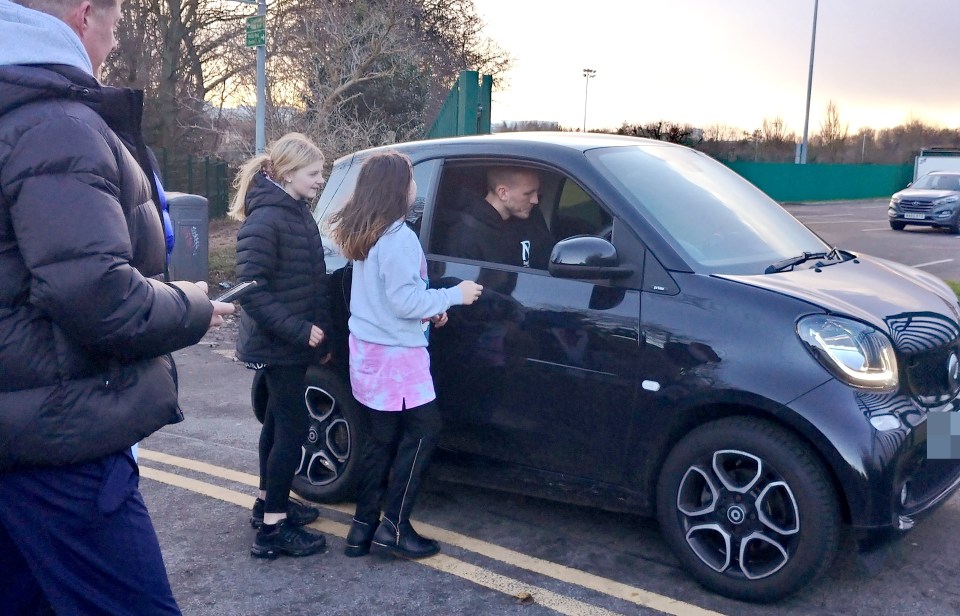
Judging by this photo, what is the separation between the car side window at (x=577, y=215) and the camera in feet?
13.4

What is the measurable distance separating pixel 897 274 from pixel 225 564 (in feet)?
10.9

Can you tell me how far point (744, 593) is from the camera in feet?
11.6

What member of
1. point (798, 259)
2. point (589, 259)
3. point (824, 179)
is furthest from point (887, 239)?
point (824, 179)

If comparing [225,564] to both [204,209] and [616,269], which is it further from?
[204,209]

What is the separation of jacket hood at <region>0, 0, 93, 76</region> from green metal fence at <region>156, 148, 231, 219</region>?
20.1m

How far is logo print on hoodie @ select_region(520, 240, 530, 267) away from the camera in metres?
4.25

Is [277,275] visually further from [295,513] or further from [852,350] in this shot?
[852,350]

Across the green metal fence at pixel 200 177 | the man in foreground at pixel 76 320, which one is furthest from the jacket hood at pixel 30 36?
the green metal fence at pixel 200 177

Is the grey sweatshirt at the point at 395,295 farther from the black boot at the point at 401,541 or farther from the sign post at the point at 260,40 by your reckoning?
the sign post at the point at 260,40

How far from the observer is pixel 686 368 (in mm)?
3555

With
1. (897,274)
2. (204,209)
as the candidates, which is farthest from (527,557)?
(204,209)

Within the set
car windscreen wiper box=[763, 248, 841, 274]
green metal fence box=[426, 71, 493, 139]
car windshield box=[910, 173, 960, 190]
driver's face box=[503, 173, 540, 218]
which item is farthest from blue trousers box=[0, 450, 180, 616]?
car windshield box=[910, 173, 960, 190]

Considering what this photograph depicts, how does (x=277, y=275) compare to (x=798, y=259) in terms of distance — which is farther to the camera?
(x=798, y=259)

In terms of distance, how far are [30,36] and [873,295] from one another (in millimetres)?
3164
